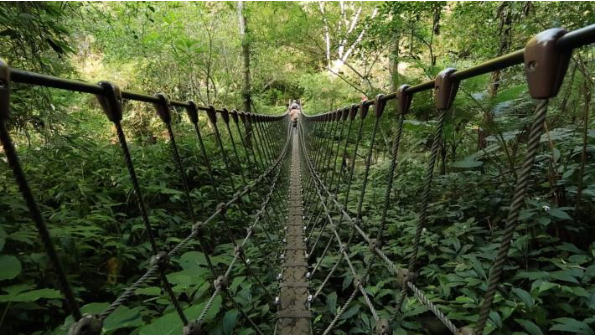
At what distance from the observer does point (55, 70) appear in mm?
1662

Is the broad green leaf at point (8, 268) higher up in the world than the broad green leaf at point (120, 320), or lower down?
higher up

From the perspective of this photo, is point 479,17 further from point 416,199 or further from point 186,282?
point 186,282

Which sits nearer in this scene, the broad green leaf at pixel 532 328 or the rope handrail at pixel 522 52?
the rope handrail at pixel 522 52

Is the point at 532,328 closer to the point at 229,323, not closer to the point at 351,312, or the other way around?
the point at 351,312

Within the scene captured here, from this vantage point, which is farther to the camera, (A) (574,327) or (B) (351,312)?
(B) (351,312)

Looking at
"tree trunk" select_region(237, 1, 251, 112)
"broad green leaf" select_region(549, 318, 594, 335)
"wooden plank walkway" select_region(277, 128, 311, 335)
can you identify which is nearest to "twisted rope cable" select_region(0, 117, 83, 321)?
"wooden plank walkway" select_region(277, 128, 311, 335)

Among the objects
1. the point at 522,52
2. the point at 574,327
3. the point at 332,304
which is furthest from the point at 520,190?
the point at 332,304

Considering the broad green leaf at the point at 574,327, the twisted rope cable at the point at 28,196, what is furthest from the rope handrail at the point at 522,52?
the broad green leaf at the point at 574,327

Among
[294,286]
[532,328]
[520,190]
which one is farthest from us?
[294,286]

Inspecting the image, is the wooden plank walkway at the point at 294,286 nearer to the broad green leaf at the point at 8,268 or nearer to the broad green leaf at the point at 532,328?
the broad green leaf at the point at 532,328

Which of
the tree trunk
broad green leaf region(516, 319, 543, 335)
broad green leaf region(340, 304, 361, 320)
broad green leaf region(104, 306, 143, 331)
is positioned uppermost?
the tree trunk

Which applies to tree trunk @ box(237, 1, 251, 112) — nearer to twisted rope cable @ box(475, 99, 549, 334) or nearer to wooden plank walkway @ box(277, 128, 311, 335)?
wooden plank walkway @ box(277, 128, 311, 335)

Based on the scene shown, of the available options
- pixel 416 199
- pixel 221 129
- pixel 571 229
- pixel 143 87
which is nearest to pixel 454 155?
pixel 416 199

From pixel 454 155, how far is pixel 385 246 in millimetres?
895
